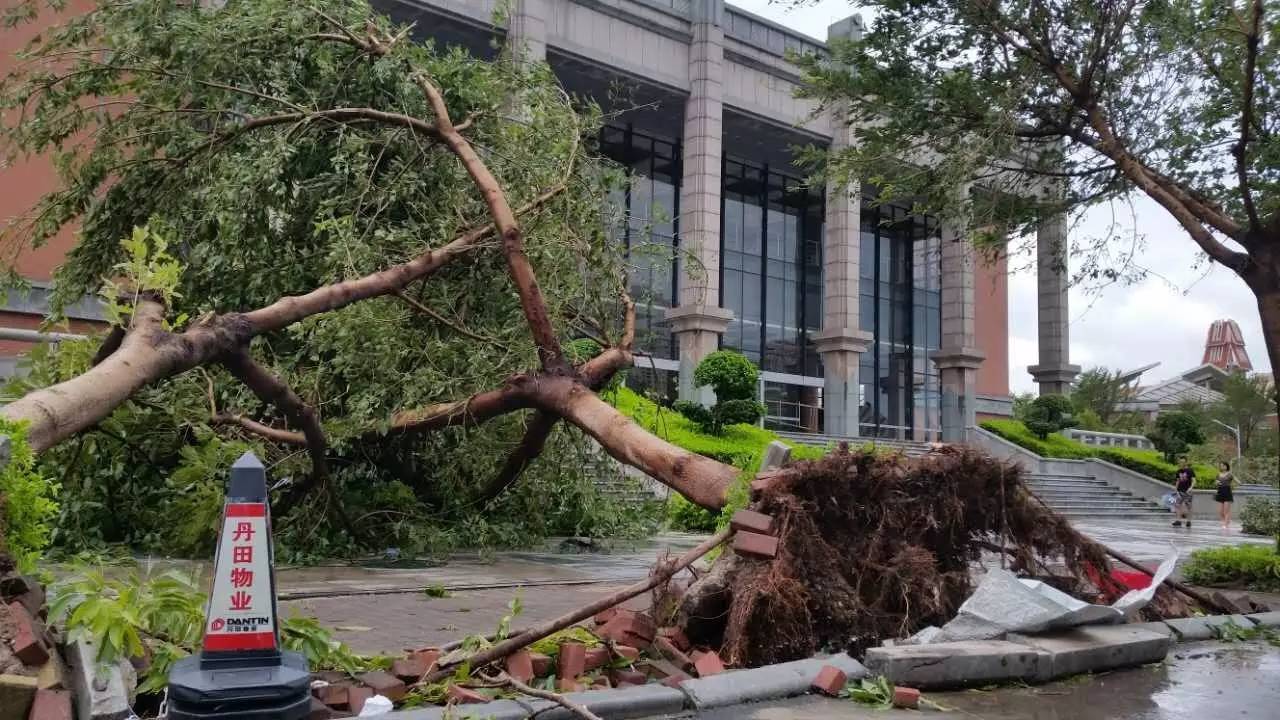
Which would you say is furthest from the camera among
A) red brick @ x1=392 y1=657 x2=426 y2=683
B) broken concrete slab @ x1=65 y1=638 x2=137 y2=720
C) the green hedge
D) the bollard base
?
the green hedge

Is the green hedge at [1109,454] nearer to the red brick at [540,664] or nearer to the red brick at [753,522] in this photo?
the red brick at [753,522]

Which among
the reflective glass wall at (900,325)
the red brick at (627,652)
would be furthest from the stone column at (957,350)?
the red brick at (627,652)

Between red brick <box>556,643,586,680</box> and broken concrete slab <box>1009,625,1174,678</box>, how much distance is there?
232 centimetres

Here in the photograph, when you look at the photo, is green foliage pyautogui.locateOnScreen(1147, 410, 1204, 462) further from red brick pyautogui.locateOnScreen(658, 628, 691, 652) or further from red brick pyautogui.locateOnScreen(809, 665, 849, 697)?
red brick pyautogui.locateOnScreen(809, 665, 849, 697)

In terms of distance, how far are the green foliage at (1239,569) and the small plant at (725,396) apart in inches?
535

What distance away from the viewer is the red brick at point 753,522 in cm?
525

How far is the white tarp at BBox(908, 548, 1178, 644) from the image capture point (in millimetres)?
5250

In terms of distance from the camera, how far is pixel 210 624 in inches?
130

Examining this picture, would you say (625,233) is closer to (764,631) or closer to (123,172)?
(123,172)

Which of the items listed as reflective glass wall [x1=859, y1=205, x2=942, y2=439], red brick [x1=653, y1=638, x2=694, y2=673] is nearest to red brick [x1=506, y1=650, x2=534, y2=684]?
red brick [x1=653, y1=638, x2=694, y2=673]

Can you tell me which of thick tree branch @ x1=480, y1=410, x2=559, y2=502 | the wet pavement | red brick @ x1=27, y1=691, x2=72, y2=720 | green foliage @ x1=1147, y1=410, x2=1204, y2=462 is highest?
green foliage @ x1=1147, y1=410, x2=1204, y2=462

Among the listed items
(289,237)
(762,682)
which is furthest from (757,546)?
(289,237)

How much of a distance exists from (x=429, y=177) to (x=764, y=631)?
6096 mm

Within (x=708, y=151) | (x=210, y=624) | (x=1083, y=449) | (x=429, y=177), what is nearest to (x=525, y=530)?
(x=429, y=177)
